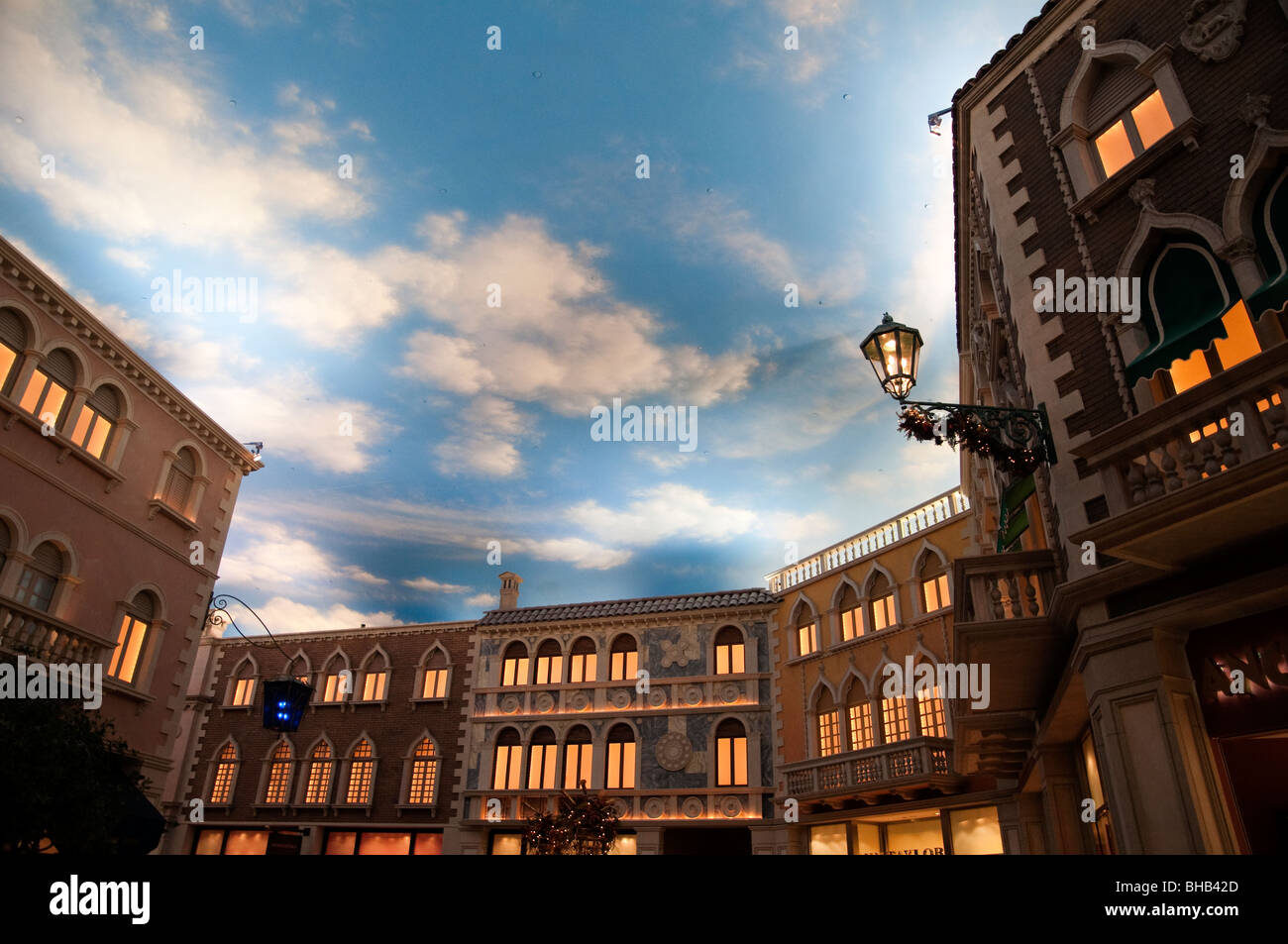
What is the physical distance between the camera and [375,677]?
2930 cm

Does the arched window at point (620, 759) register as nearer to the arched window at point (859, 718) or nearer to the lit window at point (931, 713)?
the arched window at point (859, 718)

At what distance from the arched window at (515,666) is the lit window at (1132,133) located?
2358 centimetres

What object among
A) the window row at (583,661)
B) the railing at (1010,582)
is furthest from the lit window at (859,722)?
the railing at (1010,582)

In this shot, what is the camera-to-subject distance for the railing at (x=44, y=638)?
12727 millimetres

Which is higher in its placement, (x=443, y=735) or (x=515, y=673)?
(x=515, y=673)

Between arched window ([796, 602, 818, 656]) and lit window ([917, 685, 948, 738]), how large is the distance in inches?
162

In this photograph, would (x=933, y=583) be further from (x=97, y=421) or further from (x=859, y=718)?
(x=97, y=421)

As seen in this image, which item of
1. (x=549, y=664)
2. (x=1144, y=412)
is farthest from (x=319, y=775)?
(x=1144, y=412)

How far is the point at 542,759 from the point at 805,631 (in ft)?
33.3
